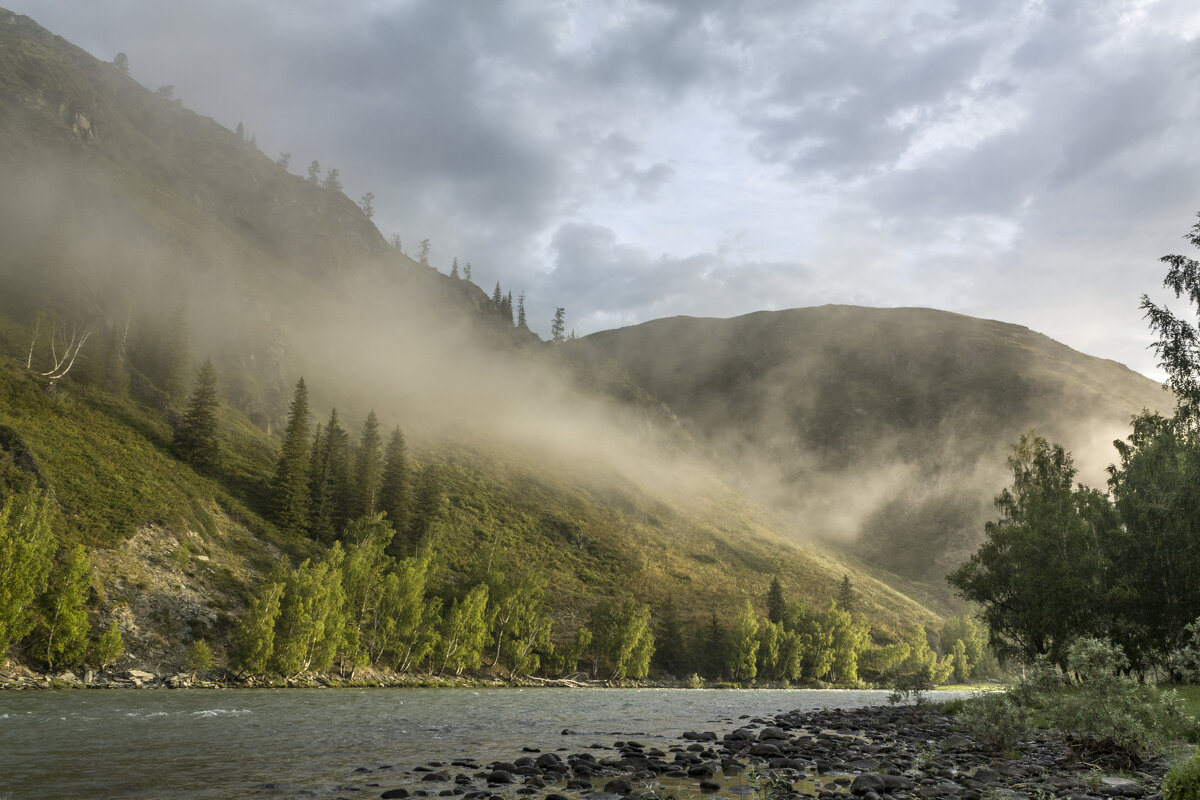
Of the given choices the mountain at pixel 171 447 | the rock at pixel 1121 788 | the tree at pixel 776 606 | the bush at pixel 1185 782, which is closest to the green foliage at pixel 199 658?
the mountain at pixel 171 447

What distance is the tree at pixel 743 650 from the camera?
12750 cm

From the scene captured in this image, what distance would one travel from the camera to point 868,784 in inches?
727

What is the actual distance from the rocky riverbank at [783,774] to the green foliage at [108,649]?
46.5 meters

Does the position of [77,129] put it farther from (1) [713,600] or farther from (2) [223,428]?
(1) [713,600]

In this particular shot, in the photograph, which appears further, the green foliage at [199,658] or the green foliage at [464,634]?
the green foliage at [464,634]

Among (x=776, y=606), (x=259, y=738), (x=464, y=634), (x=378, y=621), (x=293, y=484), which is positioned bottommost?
(x=776, y=606)

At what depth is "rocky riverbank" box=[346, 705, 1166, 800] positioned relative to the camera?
1789 cm

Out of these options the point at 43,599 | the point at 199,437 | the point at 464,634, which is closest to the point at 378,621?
the point at 464,634

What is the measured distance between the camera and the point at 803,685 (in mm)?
137500

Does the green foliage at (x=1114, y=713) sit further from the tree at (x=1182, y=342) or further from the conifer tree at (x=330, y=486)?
the conifer tree at (x=330, y=486)

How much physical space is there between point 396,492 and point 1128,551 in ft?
369

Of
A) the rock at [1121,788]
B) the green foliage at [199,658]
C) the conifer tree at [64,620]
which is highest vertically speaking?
the rock at [1121,788]

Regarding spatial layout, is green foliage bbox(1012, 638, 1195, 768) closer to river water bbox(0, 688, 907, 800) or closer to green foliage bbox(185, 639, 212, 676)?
river water bbox(0, 688, 907, 800)

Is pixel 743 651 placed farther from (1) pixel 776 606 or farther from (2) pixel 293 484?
(2) pixel 293 484
